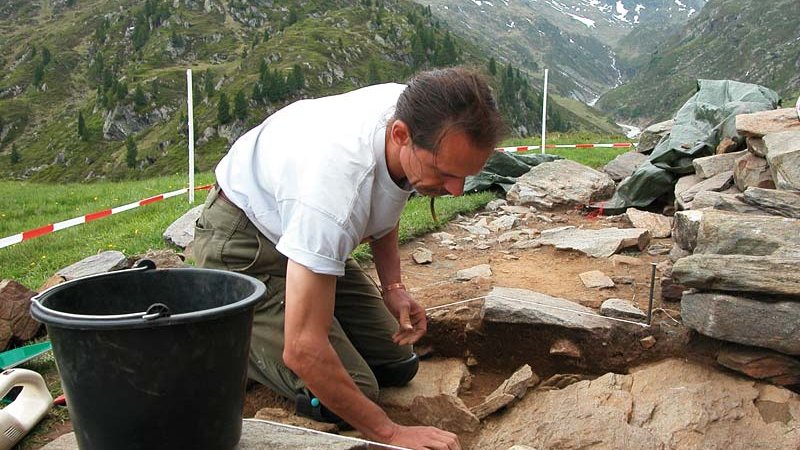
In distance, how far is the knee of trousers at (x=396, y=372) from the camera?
3.48 metres

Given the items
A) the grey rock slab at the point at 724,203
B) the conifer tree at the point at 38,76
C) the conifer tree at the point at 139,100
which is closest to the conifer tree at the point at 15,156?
the conifer tree at the point at 139,100

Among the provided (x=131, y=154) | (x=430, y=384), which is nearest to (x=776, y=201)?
Result: (x=430, y=384)

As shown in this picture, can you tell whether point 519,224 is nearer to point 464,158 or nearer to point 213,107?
point 464,158

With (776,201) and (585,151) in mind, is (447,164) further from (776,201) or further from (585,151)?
(585,151)

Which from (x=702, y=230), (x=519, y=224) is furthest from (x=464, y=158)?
(x=519, y=224)

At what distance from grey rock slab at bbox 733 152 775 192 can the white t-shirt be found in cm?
407

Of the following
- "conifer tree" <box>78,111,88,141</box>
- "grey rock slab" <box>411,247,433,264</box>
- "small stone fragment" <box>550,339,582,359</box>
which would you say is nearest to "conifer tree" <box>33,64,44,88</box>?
"conifer tree" <box>78,111,88,141</box>

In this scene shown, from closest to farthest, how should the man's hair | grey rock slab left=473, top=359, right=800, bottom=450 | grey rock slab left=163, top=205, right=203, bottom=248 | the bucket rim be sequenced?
the bucket rim < the man's hair < grey rock slab left=473, top=359, right=800, bottom=450 < grey rock slab left=163, top=205, right=203, bottom=248

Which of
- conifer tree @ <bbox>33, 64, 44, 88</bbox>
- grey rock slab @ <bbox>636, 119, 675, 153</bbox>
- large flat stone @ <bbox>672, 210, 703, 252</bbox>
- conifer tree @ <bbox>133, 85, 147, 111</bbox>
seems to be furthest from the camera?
conifer tree @ <bbox>33, 64, 44, 88</bbox>

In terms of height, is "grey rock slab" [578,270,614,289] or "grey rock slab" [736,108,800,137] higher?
"grey rock slab" [736,108,800,137]

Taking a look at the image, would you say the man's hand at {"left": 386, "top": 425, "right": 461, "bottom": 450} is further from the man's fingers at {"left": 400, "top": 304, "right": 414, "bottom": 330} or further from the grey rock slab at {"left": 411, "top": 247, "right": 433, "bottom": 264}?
the grey rock slab at {"left": 411, "top": 247, "right": 433, "bottom": 264}

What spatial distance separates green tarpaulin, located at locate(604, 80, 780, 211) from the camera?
7.33 m

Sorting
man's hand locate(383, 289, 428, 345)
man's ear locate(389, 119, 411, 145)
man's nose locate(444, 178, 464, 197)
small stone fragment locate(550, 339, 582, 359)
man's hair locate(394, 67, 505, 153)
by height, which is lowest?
small stone fragment locate(550, 339, 582, 359)

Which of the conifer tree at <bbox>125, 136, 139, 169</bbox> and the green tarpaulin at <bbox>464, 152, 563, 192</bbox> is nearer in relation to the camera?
the green tarpaulin at <bbox>464, 152, 563, 192</bbox>
